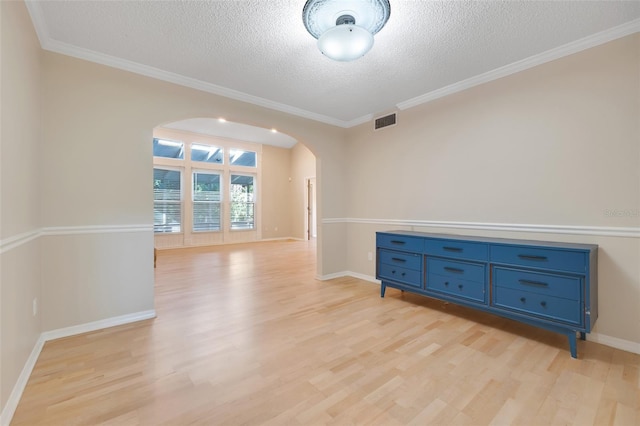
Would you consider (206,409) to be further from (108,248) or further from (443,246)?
(443,246)

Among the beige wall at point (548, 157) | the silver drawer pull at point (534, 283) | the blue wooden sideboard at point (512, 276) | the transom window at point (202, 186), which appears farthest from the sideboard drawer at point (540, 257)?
the transom window at point (202, 186)

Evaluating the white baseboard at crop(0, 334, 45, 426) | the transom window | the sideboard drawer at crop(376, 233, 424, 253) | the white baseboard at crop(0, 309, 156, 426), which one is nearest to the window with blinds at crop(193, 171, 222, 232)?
the transom window

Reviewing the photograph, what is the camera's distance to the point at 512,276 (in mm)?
2416

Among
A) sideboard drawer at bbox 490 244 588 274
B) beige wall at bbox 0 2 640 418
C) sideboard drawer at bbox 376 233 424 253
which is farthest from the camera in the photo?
sideboard drawer at bbox 376 233 424 253

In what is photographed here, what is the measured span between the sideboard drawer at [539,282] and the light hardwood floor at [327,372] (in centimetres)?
45

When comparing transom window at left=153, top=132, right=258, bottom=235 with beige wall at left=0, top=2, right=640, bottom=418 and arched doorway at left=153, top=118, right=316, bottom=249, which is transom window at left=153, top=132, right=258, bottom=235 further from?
beige wall at left=0, top=2, right=640, bottom=418

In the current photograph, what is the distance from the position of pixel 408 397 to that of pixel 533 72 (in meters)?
3.07

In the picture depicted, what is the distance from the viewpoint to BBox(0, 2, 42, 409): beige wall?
1481 millimetres

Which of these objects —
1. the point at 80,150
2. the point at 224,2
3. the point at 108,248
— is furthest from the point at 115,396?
the point at 224,2

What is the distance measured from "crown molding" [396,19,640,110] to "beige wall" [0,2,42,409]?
3.67 meters

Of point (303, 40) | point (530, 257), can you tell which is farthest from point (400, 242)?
point (303, 40)

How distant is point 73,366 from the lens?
1.96 m

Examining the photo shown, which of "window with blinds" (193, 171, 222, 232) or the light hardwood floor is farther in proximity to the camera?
"window with blinds" (193, 171, 222, 232)

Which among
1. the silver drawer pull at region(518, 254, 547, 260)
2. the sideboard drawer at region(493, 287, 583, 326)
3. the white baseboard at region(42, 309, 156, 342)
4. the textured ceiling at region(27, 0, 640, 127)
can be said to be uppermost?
the textured ceiling at region(27, 0, 640, 127)
